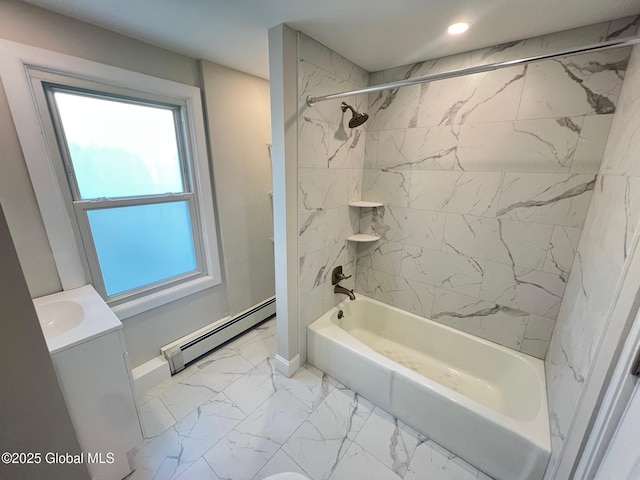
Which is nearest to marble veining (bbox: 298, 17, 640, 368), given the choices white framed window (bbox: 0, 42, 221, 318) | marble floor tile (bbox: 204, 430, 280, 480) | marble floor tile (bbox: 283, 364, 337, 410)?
marble floor tile (bbox: 283, 364, 337, 410)

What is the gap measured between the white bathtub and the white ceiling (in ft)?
6.30

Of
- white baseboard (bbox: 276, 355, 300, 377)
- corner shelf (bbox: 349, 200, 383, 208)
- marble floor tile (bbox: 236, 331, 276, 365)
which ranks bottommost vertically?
marble floor tile (bbox: 236, 331, 276, 365)

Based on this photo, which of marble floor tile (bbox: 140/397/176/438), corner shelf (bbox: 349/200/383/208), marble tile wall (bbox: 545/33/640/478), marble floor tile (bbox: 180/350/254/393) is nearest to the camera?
marble tile wall (bbox: 545/33/640/478)

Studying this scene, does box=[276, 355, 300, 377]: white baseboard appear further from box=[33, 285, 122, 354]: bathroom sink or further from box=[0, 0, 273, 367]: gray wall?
box=[33, 285, 122, 354]: bathroom sink

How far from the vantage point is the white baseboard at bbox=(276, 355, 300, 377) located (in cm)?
193

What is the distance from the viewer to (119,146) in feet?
5.23

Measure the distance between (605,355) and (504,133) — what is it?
1278mm

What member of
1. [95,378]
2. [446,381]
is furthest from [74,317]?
[446,381]

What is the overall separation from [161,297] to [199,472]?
42.6 inches

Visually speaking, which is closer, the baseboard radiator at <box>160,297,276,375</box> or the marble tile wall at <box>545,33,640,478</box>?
the marble tile wall at <box>545,33,640,478</box>

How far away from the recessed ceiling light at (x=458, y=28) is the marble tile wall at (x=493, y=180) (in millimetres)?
300

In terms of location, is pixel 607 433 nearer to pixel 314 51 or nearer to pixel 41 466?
pixel 41 466

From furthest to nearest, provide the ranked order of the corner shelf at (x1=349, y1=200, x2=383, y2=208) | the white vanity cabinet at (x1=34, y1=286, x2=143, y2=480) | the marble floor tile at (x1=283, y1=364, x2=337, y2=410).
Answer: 1. the corner shelf at (x1=349, y1=200, x2=383, y2=208)
2. the marble floor tile at (x1=283, y1=364, x2=337, y2=410)
3. the white vanity cabinet at (x1=34, y1=286, x2=143, y2=480)

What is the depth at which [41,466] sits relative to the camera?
66 centimetres
